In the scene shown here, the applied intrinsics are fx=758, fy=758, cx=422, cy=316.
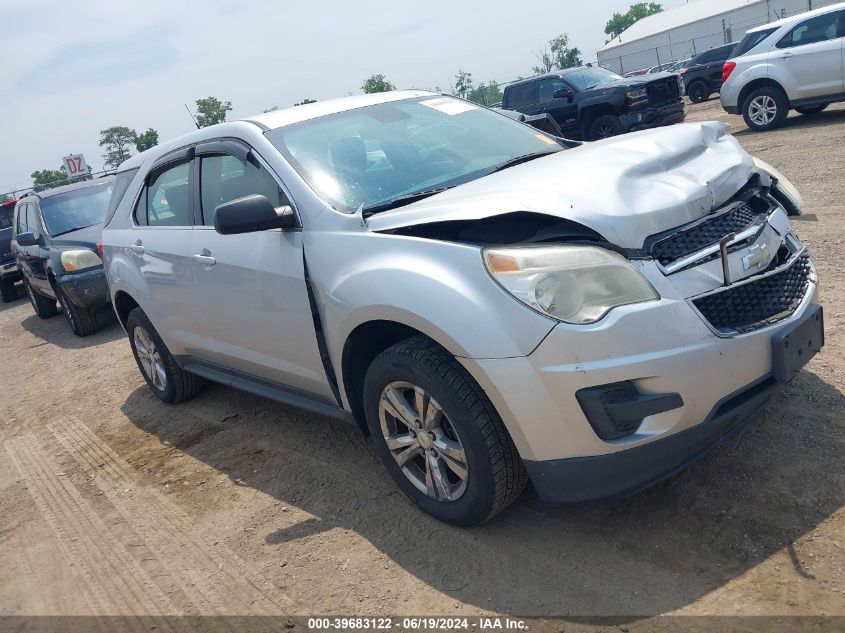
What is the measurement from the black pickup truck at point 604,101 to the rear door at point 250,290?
454 inches

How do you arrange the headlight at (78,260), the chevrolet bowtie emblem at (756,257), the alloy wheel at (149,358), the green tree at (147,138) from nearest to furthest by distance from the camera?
the chevrolet bowtie emblem at (756,257)
the alloy wheel at (149,358)
the headlight at (78,260)
the green tree at (147,138)

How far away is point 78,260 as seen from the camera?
9.16 m

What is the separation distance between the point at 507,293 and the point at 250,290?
65.3 inches

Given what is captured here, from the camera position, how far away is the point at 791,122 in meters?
13.1

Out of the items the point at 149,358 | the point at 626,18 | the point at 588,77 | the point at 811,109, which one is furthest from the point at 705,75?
the point at 626,18

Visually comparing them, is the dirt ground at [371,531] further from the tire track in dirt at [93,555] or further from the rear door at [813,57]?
the rear door at [813,57]

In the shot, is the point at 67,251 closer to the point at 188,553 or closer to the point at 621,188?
the point at 188,553

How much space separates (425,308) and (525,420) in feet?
1.81

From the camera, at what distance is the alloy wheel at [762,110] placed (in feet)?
41.0

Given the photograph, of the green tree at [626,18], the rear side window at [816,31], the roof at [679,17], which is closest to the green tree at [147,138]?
the rear side window at [816,31]

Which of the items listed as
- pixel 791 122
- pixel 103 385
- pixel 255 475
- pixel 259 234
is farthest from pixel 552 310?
pixel 791 122

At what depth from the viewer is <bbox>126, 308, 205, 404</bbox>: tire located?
541 cm

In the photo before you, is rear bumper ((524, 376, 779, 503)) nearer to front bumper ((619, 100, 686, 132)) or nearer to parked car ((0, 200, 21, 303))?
front bumper ((619, 100, 686, 132))

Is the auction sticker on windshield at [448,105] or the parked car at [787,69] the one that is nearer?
the auction sticker on windshield at [448,105]
